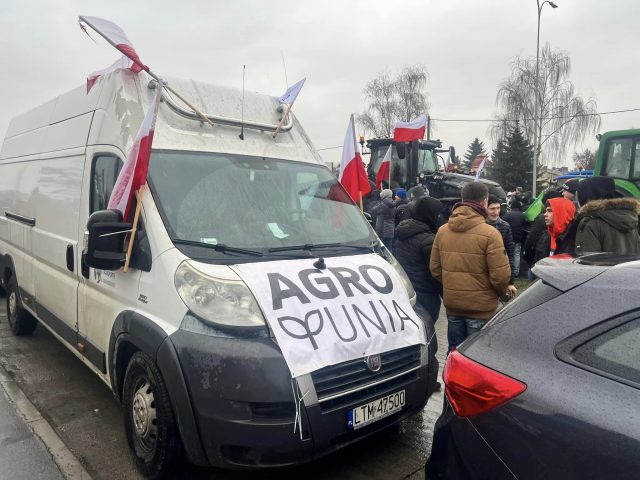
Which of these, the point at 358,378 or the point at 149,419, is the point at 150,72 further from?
the point at 358,378

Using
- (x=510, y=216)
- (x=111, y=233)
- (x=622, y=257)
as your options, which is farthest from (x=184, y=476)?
(x=510, y=216)

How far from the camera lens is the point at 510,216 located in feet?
31.6

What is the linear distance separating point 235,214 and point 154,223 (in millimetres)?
536

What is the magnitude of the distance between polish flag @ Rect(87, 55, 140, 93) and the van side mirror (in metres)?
1.26

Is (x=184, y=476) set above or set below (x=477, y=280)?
below

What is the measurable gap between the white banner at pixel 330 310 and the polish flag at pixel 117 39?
1887 millimetres

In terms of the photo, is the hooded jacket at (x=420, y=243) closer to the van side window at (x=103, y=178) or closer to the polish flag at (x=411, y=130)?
the van side window at (x=103, y=178)

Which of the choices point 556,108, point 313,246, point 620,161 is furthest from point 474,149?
point 313,246

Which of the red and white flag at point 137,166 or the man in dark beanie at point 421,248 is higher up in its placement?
the red and white flag at point 137,166

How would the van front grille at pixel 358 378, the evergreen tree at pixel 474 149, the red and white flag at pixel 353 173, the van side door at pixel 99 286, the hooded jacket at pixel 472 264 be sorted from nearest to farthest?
the van front grille at pixel 358 378 → the van side door at pixel 99 286 → the hooded jacket at pixel 472 264 → the red and white flag at pixel 353 173 → the evergreen tree at pixel 474 149

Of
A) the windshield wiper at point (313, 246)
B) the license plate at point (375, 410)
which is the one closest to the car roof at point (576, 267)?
the license plate at point (375, 410)

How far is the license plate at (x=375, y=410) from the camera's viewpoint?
283cm

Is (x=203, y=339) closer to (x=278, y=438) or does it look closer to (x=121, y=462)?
(x=278, y=438)

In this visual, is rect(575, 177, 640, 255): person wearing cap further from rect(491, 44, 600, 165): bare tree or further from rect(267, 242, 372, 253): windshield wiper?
rect(491, 44, 600, 165): bare tree
